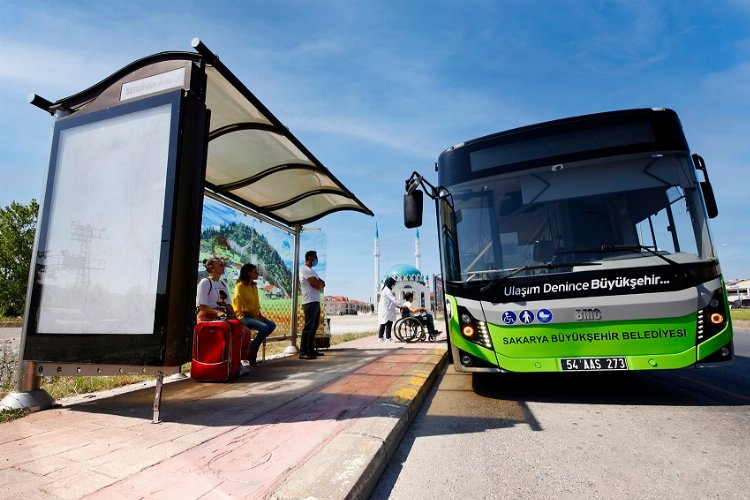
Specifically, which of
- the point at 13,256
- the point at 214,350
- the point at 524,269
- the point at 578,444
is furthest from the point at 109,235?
the point at 13,256

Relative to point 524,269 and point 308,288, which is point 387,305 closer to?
point 308,288

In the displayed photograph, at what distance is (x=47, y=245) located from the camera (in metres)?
3.80

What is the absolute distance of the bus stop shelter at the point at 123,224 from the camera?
3.34 metres

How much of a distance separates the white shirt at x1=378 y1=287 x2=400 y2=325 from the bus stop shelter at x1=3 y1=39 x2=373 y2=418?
835 centimetres

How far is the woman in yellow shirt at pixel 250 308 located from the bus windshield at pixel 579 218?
3.20 meters

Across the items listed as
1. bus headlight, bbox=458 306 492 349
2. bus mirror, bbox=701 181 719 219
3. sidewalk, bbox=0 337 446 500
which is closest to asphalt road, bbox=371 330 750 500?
sidewalk, bbox=0 337 446 500

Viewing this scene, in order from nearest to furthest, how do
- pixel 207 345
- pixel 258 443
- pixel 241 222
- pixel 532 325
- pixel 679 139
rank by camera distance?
pixel 258 443
pixel 532 325
pixel 679 139
pixel 207 345
pixel 241 222

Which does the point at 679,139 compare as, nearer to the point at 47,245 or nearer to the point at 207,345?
the point at 207,345

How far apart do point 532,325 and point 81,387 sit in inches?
195

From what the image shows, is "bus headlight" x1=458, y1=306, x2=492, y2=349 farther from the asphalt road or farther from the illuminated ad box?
the illuminated ad box

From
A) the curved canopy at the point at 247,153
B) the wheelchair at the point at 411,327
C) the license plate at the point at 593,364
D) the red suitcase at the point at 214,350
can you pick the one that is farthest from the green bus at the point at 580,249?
the wheelchair at the point at 411,327

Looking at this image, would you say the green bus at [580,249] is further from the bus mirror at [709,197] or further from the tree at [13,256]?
the tree at [13,256]

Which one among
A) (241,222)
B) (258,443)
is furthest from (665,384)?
(241,222)

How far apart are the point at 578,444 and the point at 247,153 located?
5.19m
